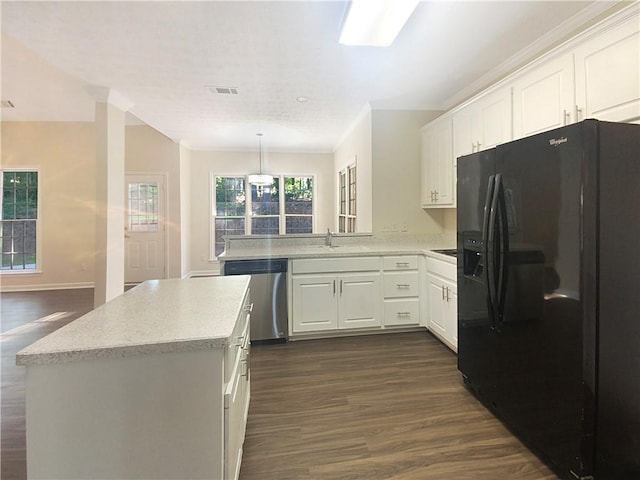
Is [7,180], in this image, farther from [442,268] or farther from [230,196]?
[442,268]

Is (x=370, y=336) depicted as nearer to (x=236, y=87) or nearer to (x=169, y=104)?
(x=236, y=87)

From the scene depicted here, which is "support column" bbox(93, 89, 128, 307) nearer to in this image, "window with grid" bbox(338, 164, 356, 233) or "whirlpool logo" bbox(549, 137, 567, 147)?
"window with grid" bbox(338, 164, 356, 233)

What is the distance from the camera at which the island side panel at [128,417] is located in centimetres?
97

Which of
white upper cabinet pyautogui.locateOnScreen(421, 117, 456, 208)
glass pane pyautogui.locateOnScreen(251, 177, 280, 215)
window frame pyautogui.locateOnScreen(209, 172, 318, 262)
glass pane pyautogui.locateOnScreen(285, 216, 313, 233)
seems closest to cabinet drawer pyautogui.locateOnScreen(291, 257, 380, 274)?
white upper cabinet pyautogui.locateOnScreen(421, 117, 456, 208)

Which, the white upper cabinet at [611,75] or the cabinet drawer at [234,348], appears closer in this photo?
the cabinet drawer at [234,348]

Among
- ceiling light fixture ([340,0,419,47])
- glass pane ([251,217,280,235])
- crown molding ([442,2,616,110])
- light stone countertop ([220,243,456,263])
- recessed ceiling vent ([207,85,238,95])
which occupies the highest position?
recessed ceiling vent ([207,85,238,95])

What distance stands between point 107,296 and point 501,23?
481 cm

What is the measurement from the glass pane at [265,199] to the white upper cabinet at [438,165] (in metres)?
3.88

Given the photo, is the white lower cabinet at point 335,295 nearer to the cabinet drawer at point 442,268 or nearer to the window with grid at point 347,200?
the cabinet drawer at point 442,268

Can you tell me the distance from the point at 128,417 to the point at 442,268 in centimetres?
276

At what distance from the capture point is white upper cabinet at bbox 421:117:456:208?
3.44 m

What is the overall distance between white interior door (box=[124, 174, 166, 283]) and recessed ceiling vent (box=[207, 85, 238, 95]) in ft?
10.8

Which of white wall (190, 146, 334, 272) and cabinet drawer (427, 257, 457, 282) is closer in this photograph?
cabinet drawer (427, 257, 457, 282)

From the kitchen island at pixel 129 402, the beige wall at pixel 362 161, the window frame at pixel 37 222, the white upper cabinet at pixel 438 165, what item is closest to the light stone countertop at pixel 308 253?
the white upper cabinet at pixel 438 165
